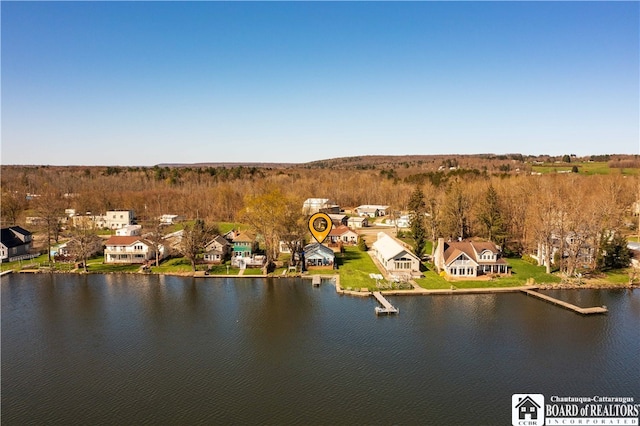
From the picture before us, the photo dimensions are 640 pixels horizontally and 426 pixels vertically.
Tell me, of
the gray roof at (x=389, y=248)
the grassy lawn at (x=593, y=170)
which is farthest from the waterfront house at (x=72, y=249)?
the grassy lawn at (x=593, y=170)

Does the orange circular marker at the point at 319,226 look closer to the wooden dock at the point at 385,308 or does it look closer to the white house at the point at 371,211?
the wooden dock at the point at 385,308

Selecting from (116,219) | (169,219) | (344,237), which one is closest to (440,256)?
(344,237)

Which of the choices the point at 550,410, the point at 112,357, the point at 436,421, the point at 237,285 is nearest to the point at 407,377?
the point at 436,421

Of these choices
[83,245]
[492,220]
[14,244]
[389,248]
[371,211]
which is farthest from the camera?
[371,211]

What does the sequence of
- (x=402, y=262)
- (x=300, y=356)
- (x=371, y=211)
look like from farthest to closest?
1. (x=371, y=211)
2. (x=402, y=262)
3. (x=300, y=356)

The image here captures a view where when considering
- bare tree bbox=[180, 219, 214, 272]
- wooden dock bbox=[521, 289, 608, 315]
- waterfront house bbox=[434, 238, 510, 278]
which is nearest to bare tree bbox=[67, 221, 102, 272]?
bare tree bbox=[180, 219, 214, 272]

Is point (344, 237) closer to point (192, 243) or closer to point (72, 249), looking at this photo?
point (192, 243)

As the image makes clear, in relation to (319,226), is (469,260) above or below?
below

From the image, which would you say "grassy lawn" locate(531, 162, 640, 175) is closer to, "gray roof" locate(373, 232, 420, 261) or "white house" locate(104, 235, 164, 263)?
"gray roof" locate(373, 232, 420, 261)

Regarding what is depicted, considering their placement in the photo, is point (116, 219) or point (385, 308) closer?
point (385, 308)
